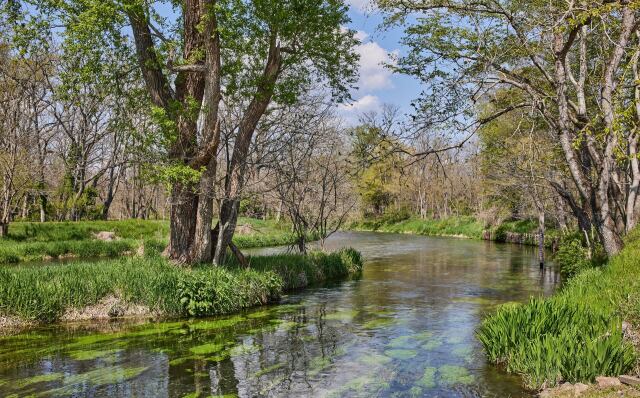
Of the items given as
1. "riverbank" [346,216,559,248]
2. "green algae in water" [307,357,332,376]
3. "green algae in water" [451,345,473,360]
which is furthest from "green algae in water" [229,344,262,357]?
"riverbank" [346,216,559,248]

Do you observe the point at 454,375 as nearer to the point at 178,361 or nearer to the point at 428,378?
the point at 428,378

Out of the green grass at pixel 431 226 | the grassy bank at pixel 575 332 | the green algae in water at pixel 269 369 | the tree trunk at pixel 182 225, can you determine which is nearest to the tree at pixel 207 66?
the tree trunk at pixel 182 225

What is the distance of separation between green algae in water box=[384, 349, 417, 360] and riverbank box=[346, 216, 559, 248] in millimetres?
25430

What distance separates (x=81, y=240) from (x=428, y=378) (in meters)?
27.1

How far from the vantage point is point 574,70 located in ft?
59.7

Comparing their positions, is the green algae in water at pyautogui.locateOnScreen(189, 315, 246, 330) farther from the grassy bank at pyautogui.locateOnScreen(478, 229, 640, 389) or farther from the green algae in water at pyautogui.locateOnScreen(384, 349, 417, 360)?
the grassy bank at pyautogui.locateOnScreen(478, 229, 640, 389)

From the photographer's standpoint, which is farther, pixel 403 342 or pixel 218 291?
pixel 218 291

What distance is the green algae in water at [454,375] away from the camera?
9.00 meters

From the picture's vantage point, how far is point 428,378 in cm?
923

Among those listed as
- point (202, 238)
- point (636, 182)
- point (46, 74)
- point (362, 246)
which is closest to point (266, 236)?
point (362, 246)

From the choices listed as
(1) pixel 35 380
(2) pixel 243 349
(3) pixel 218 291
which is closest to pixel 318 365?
(2) pixel 243 349

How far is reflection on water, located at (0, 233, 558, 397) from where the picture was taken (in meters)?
8.75

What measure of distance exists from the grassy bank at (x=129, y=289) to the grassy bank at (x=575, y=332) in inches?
295

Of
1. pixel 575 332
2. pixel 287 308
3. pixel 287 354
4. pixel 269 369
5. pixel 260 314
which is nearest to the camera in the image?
pixel 575 332
